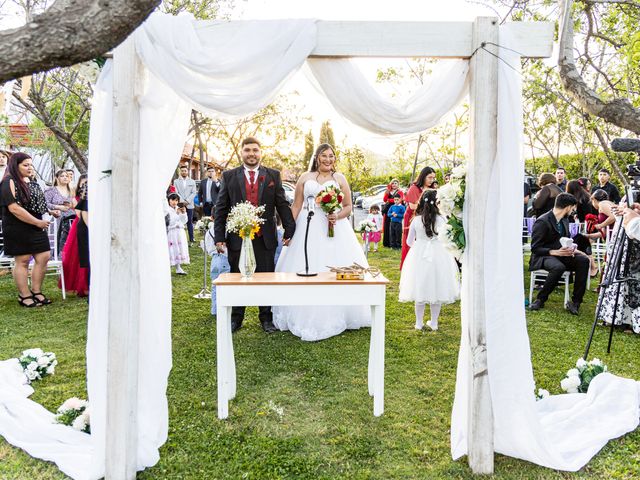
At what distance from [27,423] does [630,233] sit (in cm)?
525

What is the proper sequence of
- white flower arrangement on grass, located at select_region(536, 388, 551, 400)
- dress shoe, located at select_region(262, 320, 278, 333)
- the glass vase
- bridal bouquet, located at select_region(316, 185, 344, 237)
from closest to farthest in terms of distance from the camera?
1. white flower arrangement on grass, located at select_region(536, 388, 551, 400)
2. the glass vase
3. bridal bouquet, located at select_region(316, 185, 344, 237)
4. dress shoe, located at select_region(262, 320, 278, 333)

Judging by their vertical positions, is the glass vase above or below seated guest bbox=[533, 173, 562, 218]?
below

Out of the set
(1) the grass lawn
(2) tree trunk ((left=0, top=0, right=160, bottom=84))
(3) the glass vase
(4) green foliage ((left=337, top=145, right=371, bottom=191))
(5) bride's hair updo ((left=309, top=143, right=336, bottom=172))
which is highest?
(4) green foliage ((left=337, top=145, right=371, bottom=191))

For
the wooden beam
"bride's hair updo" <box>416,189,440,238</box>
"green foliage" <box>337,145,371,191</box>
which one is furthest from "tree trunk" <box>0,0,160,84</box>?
"green foliage" <box>337,145,371,191</box>

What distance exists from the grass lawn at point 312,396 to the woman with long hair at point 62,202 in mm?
2418

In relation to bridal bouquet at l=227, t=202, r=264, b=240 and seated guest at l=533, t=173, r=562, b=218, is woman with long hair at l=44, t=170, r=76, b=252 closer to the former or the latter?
bridal bouquet at l=227, t=202, r=264, b=240

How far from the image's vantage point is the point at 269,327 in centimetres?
622

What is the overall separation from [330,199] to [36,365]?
136 inches

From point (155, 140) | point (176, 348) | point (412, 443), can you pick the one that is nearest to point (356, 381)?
point (412, 443)

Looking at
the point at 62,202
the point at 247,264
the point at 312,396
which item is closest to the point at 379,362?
the point at 312,396

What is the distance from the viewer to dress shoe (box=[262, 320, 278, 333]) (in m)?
6.18

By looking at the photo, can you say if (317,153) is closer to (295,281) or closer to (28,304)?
(295,281)

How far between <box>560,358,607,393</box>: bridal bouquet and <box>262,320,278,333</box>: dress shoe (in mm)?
3286

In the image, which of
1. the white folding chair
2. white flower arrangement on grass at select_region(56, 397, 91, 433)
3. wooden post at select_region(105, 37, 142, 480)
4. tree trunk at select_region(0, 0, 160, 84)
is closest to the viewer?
tree trunk at select_region(0, 0, 160, 84)
